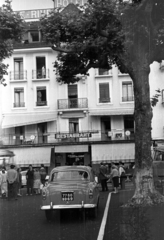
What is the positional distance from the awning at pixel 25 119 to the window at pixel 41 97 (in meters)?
0.97

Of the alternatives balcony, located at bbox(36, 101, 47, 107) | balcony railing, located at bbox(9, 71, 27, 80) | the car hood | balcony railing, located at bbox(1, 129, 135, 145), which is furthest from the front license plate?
balcony railing, located at bbox(9, 71, 27, 80)

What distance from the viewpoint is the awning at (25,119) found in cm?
3353

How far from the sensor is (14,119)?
3434cm

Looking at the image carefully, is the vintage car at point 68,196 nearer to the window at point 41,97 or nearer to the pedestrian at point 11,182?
the pedestrian at point 11,182

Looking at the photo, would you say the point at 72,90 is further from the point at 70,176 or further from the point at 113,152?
the point at 70,176

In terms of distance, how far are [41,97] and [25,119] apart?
3.25 meters

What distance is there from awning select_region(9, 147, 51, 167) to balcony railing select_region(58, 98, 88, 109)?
3920mm

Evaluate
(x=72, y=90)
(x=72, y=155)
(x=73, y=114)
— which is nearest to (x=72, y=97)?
(x=72, y=90)

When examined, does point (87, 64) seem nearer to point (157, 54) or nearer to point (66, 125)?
point (157, 54)

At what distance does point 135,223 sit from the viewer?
10.3 meters

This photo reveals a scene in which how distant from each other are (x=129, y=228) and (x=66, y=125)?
85.0 feet

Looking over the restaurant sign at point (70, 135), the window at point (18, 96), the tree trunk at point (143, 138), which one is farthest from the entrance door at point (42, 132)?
the tree trunk at point (143, 138)

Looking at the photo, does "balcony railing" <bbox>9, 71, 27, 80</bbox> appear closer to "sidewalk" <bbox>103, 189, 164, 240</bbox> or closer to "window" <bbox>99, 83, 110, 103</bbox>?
"window" <bbox>99, 83, 110, 103</bbox>

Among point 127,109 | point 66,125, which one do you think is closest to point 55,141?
point 66,125
